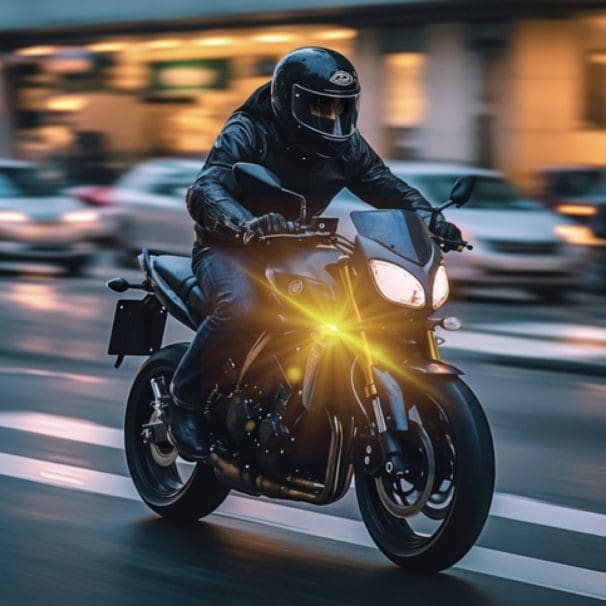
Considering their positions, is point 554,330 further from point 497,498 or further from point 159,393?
point 159,393

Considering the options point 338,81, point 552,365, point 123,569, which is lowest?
point 552,365

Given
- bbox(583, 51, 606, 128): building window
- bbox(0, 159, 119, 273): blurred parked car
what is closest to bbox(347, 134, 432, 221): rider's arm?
bbox(0, 159, 119, 273): blurred parked car

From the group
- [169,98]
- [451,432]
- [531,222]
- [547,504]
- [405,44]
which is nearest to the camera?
[451,432]

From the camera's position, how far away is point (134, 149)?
35000 millimetres

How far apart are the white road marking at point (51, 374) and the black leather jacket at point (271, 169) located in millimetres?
4674

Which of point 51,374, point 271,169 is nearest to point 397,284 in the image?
point 271,169

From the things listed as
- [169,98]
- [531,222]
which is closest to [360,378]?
[531,222]

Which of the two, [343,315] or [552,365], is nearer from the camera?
[343,315]

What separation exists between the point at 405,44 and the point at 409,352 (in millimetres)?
24759

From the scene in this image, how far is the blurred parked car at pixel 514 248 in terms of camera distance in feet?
58.1

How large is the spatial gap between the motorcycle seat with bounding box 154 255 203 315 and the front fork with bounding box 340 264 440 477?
907 millimetres

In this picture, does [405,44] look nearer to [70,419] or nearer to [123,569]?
[70,419]

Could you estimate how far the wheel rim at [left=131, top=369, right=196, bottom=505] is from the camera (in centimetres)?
663

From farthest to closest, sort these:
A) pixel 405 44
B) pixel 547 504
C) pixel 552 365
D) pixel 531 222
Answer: pixel 405 44 < pixel 531 222 < pixel 552 365 < pixel 547 504
